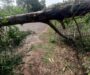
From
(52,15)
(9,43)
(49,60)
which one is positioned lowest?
(49,60)

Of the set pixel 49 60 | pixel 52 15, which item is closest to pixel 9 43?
pixel 52 15

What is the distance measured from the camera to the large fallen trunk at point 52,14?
394cm

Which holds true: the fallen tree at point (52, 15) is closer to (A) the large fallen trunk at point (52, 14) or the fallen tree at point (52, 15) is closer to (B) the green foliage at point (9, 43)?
(A) the large fallen trunk at point (52, 14)

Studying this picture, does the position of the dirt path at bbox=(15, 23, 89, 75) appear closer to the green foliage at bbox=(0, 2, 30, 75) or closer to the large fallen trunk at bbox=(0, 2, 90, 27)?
the green foliage at bbox=(0, 2, 30, 75)

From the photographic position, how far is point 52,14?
13.4ft

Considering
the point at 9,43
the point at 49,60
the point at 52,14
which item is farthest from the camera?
the point at 49,60

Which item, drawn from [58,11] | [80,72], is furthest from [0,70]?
[80,72]

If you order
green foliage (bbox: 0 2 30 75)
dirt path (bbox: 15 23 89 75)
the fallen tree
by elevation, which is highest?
the fallen tree

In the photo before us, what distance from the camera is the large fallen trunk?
3943 mm

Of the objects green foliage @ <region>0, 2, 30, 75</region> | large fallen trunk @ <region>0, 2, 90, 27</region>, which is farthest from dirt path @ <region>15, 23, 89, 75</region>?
large fallen trunk @ <region>0, 2, 90, 27</region>

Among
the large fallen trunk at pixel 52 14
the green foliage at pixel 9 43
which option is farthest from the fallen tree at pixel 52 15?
the green foliage at pixel 9 43

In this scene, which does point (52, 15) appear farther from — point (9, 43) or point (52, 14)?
point (9, 43)

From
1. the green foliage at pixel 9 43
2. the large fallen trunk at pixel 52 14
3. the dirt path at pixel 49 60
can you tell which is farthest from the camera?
the dirt path at pixel 49 60

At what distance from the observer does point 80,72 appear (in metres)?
5.56
